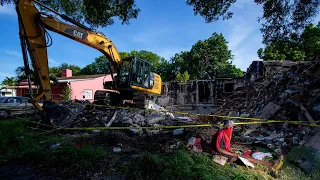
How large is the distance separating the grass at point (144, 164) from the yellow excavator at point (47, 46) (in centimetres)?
273

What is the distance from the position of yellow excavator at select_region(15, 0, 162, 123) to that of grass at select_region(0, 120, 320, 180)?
2.73m

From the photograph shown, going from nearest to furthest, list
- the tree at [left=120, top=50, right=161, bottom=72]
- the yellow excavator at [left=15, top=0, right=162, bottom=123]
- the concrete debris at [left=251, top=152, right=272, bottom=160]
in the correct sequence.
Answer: the concrete debris at [left=251, top=152, right=272, bottom=160] < the yellow excavator at [left=15, top=0, right=162, bottom=123] < the tree at [left=120, top=50, right=161, bottom=72]

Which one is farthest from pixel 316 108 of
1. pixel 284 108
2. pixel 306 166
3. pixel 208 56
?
pixel 208 56

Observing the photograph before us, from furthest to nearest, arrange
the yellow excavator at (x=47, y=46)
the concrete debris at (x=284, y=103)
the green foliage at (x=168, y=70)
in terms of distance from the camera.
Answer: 1. the green foliage at (x=168, y=70)
2. the yellow excavator at (x=47, y=46)
3. the concrete debris at (x=284, y=103)

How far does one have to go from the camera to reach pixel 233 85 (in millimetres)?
19781

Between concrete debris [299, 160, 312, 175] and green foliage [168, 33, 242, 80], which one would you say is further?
green foliage [168, 33, 242, 80]

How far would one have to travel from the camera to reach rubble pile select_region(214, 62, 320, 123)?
6950mm

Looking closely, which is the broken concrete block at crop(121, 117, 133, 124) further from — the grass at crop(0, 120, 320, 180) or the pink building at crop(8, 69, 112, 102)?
the pink building at crop(8, 69, 112, 102)

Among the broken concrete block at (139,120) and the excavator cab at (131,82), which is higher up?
the excavator cab at (131,82)

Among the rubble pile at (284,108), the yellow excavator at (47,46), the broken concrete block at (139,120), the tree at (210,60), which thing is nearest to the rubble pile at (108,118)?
the broken concrete block at (139,120)

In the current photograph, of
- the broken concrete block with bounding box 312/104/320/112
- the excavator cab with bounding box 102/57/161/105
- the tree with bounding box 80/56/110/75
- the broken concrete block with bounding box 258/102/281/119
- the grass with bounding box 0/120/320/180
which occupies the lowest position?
the grass with bounding box 0/120/320/180

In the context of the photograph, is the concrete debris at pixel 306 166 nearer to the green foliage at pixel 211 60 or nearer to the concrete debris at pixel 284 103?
the concrete debris at pixel 284 103

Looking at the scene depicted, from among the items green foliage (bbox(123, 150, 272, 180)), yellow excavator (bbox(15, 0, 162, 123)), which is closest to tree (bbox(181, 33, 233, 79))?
yellow excavator (bbox(15, 0, 162, 123))

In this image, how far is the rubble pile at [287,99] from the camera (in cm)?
695
